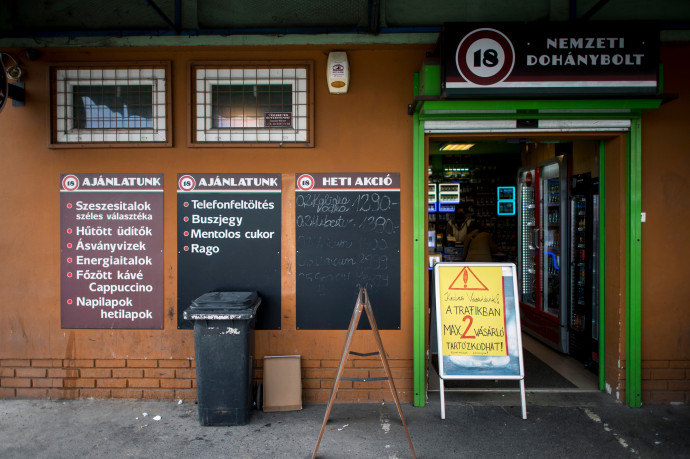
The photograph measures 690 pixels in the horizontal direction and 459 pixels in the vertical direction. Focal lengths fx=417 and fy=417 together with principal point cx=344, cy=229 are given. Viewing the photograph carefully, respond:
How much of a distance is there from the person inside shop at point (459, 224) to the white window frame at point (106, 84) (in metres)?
6.38

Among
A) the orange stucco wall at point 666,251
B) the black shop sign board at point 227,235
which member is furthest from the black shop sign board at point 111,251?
the orange stucco wall at point 666,251

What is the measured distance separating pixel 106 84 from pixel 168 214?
165cm

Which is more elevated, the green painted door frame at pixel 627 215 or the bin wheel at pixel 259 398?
the green painted door frame at pixel 627 215

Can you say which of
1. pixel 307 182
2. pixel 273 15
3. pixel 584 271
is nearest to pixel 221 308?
pixel 307 182

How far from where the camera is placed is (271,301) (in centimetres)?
460

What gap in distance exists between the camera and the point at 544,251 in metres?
6.77

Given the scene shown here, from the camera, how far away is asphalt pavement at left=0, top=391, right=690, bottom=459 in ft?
11.9

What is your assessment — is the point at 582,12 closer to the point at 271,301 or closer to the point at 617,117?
the point at 617,117

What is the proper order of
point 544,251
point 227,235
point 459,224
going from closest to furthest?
point 227,235
point 544,251
point 459,224

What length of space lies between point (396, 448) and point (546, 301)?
13.4 feet

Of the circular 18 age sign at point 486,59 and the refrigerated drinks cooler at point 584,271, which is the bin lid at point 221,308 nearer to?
the circular 18 age sign at point 486,59

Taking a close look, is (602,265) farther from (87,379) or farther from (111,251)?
(87,379)

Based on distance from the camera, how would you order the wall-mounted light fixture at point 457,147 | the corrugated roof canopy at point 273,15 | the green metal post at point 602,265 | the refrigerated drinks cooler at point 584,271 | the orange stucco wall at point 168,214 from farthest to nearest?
1. the wall-mounted light fixture at point 457,147
2. the refrigerated drinks cooler at point 584,271
3. the green metal post at point 602,265
4. the corrugated roof canopy at point 273,15
5. the orange stucco wall at point 168,214

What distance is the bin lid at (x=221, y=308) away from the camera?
399 cm
